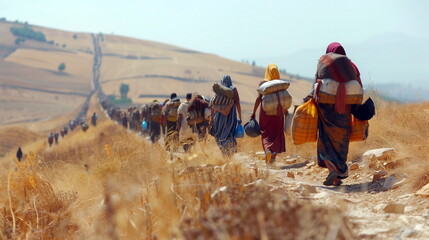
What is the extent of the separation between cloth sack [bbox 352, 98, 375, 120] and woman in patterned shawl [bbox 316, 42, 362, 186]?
89mm

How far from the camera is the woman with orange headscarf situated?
29.2ft

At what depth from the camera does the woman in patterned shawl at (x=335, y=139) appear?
668cm

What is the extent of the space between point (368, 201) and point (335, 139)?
144cm

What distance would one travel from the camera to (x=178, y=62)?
177750 mm

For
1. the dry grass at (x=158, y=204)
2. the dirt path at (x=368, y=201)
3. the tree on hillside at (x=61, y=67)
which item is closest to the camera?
the dry grass at (x=158, y=204)

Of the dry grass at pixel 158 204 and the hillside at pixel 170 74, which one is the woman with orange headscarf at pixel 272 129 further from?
the hillside at pixel 170 74

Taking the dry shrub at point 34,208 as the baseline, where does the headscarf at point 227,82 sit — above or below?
above

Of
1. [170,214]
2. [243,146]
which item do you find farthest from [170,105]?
[170,214]

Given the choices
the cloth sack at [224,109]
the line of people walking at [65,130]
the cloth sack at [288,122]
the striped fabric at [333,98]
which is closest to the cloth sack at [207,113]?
the cloth sack at [224,109]

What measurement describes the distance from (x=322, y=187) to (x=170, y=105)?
265 inches

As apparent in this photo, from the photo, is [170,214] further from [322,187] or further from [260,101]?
[260,101]

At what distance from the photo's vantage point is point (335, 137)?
6.72 meters

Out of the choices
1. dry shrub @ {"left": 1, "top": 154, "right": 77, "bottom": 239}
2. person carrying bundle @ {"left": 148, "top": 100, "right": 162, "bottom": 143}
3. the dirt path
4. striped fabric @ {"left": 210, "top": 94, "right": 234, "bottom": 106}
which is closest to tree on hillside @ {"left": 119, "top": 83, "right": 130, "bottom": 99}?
person carrying bundle @ {"left": 148, "top": 100, "right": 162, "bottom": 143}

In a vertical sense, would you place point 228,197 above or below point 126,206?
above
